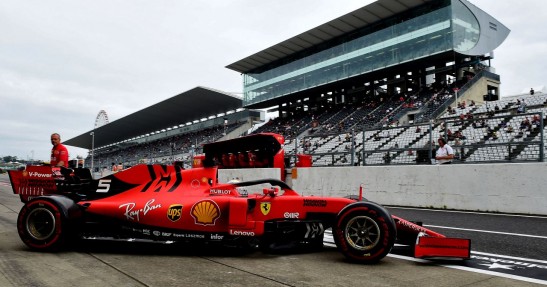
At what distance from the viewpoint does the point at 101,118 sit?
84.1m

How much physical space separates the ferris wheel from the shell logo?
280ft

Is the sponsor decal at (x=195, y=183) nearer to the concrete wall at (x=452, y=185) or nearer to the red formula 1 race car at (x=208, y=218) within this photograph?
the red formula 1 race car at (x=208, y=218)

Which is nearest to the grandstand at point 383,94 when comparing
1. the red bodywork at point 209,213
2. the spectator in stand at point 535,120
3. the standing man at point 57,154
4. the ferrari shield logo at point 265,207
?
the spectator in stand at point 535,120

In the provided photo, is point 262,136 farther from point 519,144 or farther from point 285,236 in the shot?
point 285,236

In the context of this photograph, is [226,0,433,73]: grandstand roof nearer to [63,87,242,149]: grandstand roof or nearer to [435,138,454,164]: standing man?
[63,87,242,149]: grandstand roof

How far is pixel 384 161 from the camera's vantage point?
11562 millimetres

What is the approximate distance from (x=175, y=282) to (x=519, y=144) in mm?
8341

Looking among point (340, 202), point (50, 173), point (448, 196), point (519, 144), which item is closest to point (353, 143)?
point (448, 196)

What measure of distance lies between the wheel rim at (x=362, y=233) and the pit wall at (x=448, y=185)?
5779mm

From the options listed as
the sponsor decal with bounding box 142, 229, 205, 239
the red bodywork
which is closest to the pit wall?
the red bodywork

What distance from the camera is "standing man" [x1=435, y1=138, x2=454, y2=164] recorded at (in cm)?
1006

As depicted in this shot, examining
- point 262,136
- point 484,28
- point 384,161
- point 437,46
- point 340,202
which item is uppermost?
point 484,28

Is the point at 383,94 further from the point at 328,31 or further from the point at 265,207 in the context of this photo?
the point at 265,207

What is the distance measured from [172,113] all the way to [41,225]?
186ft
